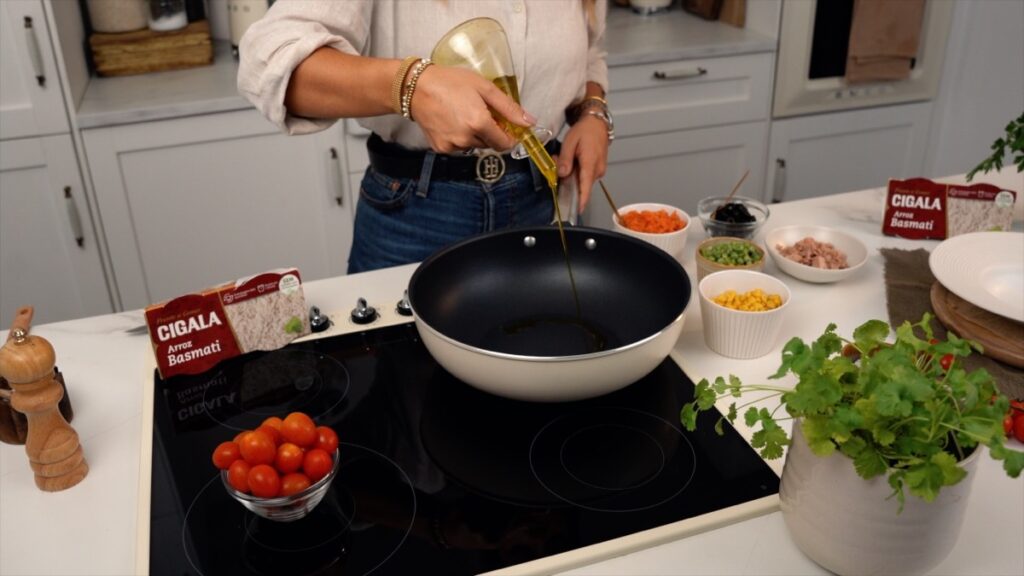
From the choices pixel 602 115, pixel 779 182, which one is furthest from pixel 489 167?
pixel 779 182

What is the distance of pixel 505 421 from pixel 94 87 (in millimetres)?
1833

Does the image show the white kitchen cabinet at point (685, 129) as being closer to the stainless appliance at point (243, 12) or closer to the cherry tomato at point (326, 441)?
the stainless appliance at point (243, 12)

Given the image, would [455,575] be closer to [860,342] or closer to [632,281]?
[860,342]

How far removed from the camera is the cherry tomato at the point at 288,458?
821mm

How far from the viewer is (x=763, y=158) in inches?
109

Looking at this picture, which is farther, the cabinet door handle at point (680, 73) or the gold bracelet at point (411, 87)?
the cabinet door handle at point (680, 73)

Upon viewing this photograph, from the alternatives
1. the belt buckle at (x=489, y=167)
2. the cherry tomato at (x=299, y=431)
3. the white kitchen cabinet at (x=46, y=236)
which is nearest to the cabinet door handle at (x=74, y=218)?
the white kitchen cabinet at (x=46, y=236)

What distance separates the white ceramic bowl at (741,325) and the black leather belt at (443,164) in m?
0.41

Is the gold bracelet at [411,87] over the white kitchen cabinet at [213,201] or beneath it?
over

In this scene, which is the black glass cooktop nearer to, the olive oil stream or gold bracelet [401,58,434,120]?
the olive oil stream

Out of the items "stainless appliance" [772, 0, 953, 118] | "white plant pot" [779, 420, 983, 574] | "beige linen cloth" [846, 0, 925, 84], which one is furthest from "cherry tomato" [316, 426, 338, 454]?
"beige linen cloth" [846, 0, 925, 84]

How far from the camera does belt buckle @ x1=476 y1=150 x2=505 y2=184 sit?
4.55 ft

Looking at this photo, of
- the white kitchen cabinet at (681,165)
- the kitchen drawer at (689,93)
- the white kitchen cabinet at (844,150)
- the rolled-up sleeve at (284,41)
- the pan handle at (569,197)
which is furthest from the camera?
the white kitchen cabinet at (844,150)

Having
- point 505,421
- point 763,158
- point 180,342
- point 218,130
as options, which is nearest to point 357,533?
point 505,421
